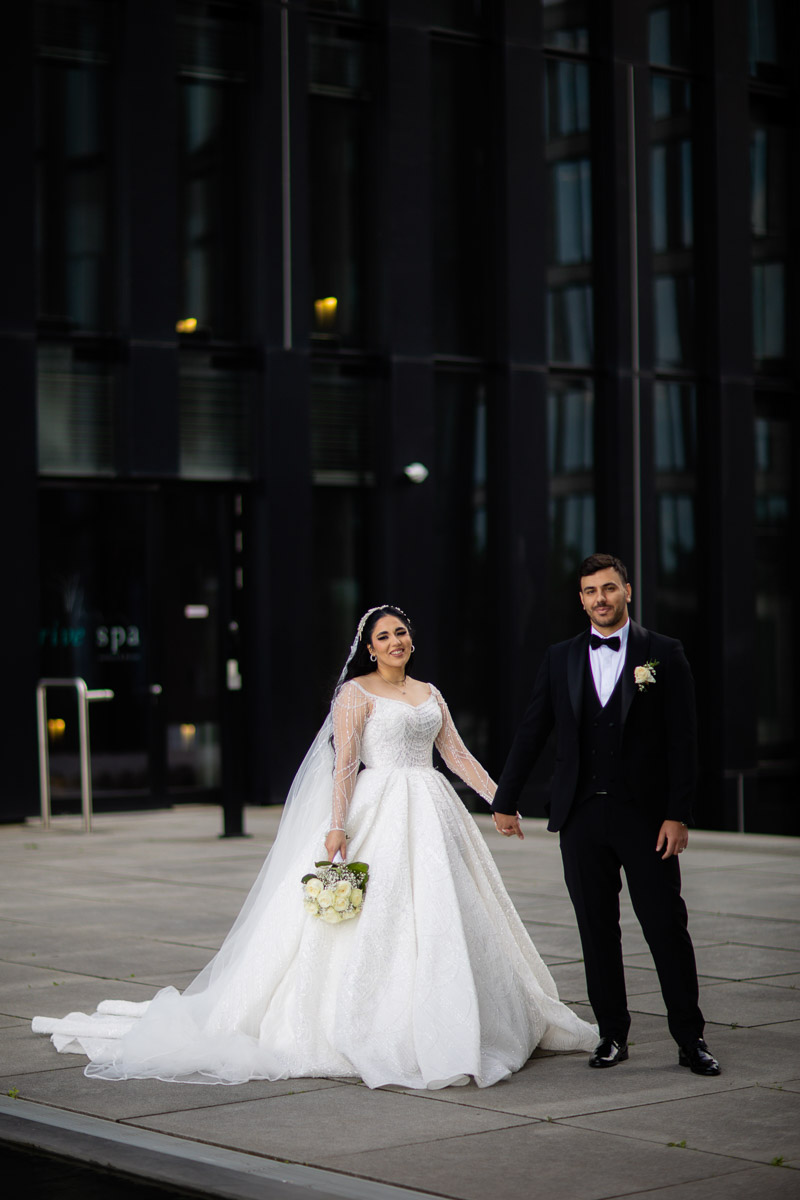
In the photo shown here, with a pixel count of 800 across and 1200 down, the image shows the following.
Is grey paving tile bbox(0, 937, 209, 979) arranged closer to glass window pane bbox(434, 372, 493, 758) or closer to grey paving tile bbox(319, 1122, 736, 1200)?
grey paving tile bbox(319, 1122, 736, 1200)

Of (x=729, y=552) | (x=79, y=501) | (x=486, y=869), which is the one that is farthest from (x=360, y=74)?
(x=486, y=869)

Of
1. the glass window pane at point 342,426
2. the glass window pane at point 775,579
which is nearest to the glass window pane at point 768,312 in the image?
the glass window pane at point 775,579

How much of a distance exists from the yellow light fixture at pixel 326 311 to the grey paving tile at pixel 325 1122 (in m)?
12.6

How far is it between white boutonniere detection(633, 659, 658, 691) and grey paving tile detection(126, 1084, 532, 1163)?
5.51 ft

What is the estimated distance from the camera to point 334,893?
679cm

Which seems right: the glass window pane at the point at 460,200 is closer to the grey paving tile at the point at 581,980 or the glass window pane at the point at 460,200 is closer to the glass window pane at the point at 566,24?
the glass window pane at the point at 566,24

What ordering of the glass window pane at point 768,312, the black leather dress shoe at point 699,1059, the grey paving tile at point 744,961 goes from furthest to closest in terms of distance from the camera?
the glass window pane at point 768,312 → the grey paving tile at point 744,961 → the black leather dress shoe at point 699,1059

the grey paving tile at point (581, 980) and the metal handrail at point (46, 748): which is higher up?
the metal handrail at point (46, 748)

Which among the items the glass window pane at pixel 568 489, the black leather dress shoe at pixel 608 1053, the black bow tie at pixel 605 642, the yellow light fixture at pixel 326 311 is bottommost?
the black leather dress shoe at pixel 608 1053

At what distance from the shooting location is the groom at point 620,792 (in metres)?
6.66

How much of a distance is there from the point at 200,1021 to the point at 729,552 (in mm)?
14153

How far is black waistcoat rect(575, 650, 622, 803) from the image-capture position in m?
6.71

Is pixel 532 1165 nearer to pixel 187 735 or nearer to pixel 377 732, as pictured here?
pixel 377 732

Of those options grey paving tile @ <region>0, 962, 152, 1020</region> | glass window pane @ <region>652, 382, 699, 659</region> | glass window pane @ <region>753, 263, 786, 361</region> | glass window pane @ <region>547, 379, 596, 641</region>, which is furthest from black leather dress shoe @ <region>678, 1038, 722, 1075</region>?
glass window pane @ <region>753, 263, 786, 361</region>
